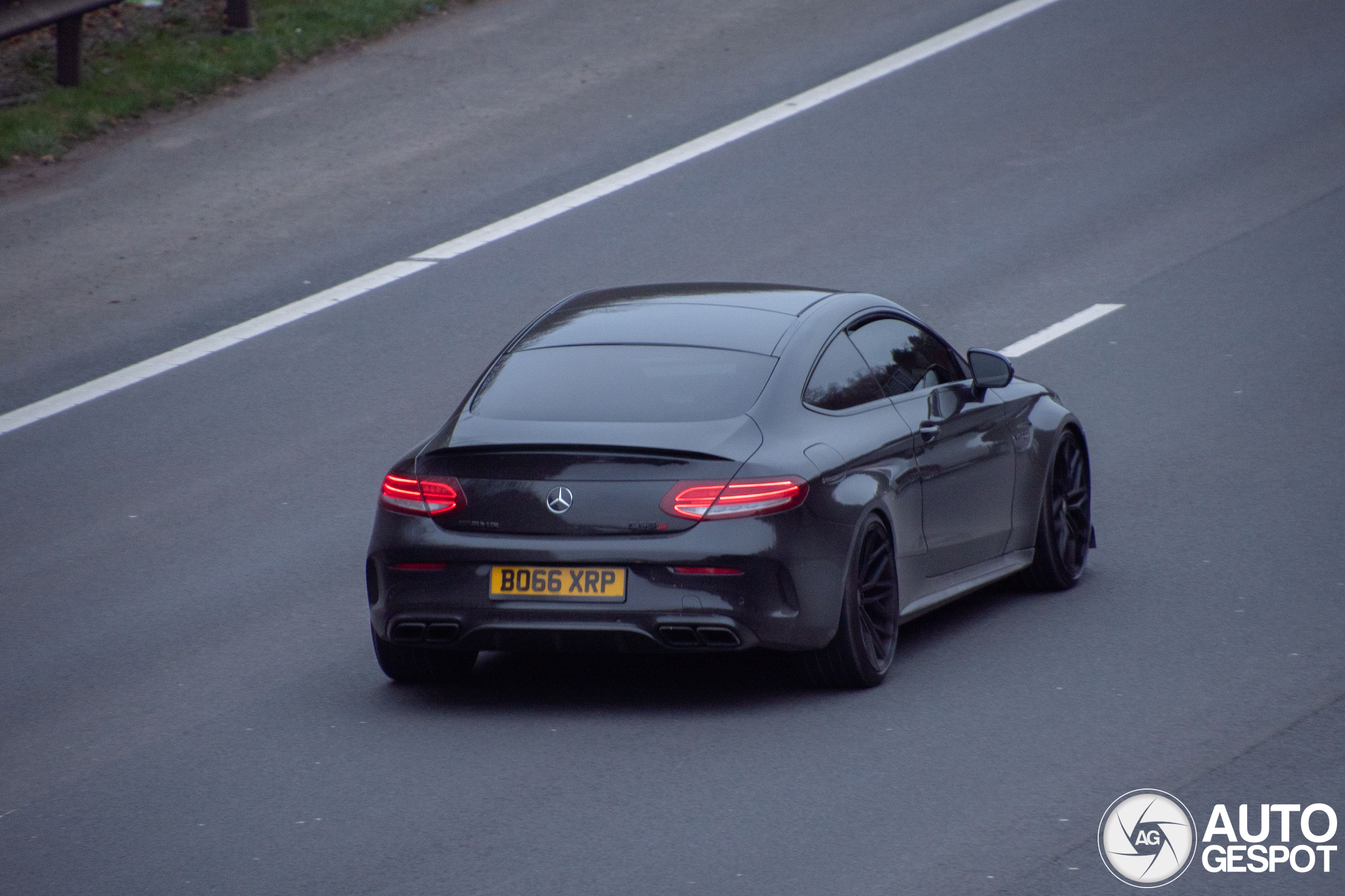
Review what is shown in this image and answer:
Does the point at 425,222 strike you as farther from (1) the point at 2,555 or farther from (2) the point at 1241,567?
(2) the point at 1241,567

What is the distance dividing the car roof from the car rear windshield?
0.08 m

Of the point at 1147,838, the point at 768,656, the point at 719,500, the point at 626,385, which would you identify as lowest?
the point at 768,656

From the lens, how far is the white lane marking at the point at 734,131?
51.9ft

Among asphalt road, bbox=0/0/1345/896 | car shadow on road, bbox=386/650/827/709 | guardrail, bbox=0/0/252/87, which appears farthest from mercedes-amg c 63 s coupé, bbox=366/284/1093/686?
guardrail, bbox=0/0/252/87

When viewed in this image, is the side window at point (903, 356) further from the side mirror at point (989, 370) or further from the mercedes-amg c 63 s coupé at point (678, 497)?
the side mirror at point (989, 370)

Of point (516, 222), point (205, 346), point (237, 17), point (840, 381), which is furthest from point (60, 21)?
point (840, 381)

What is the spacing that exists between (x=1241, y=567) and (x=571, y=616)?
365 centimetres

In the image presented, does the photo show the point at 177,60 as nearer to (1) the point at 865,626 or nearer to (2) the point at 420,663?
(2) the point at 420,663

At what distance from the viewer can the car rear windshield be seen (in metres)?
7.45

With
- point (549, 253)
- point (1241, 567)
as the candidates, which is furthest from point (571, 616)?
point (549, 253)

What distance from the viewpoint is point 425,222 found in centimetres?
1603

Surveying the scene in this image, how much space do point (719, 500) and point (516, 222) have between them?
30.2ft

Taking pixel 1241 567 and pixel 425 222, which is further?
A: pixel 425 222

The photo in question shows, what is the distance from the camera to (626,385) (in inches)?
299
